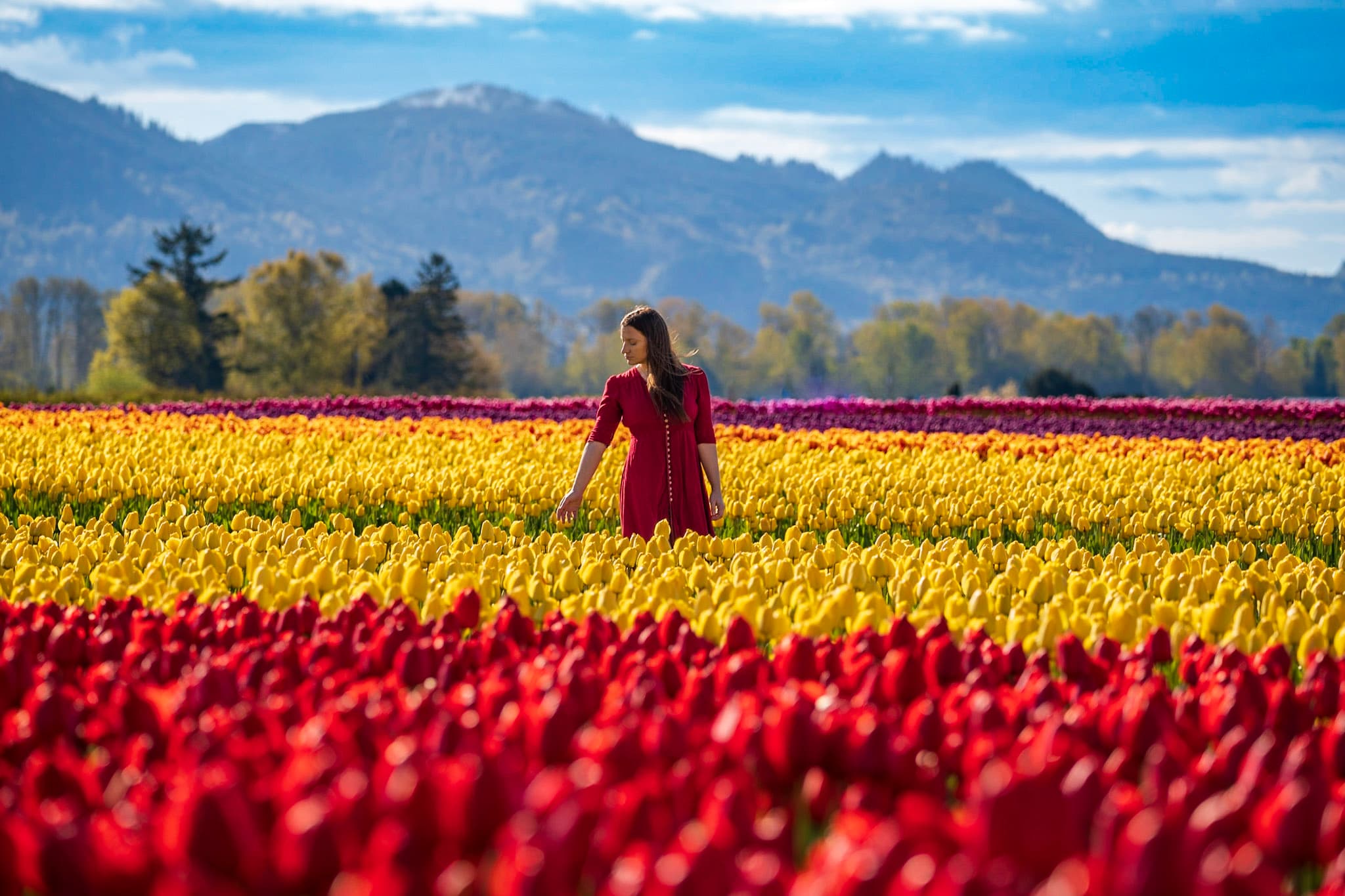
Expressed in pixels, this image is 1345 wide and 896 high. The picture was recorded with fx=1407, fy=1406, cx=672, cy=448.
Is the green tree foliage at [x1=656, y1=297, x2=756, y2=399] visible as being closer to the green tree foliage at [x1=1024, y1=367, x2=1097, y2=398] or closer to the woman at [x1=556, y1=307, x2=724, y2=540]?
the green tree foliage at [x1=1024, y1=367, x2=1097, y2=398]

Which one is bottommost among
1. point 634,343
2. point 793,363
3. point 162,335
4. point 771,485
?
point 771,485

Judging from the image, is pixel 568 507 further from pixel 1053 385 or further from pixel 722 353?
pixel 722 353

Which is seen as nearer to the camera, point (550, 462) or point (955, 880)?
point (955, 880)

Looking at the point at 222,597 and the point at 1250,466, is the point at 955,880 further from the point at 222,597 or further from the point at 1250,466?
the point at 1250,466

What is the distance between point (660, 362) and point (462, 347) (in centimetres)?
6050

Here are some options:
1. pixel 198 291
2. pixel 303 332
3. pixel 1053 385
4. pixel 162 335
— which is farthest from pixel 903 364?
pixel 1053 385

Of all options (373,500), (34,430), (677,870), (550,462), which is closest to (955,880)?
(677,870)

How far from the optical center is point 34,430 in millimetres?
16062

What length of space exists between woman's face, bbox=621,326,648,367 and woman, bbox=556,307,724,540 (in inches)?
0.5

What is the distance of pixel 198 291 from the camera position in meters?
70.7

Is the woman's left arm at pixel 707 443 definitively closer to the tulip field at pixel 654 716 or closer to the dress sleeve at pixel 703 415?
the dress sleeve at pixel 703 415

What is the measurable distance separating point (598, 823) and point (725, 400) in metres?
25.8

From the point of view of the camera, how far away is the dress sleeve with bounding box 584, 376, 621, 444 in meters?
8.38

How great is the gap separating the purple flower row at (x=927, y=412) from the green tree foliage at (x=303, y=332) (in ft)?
126
